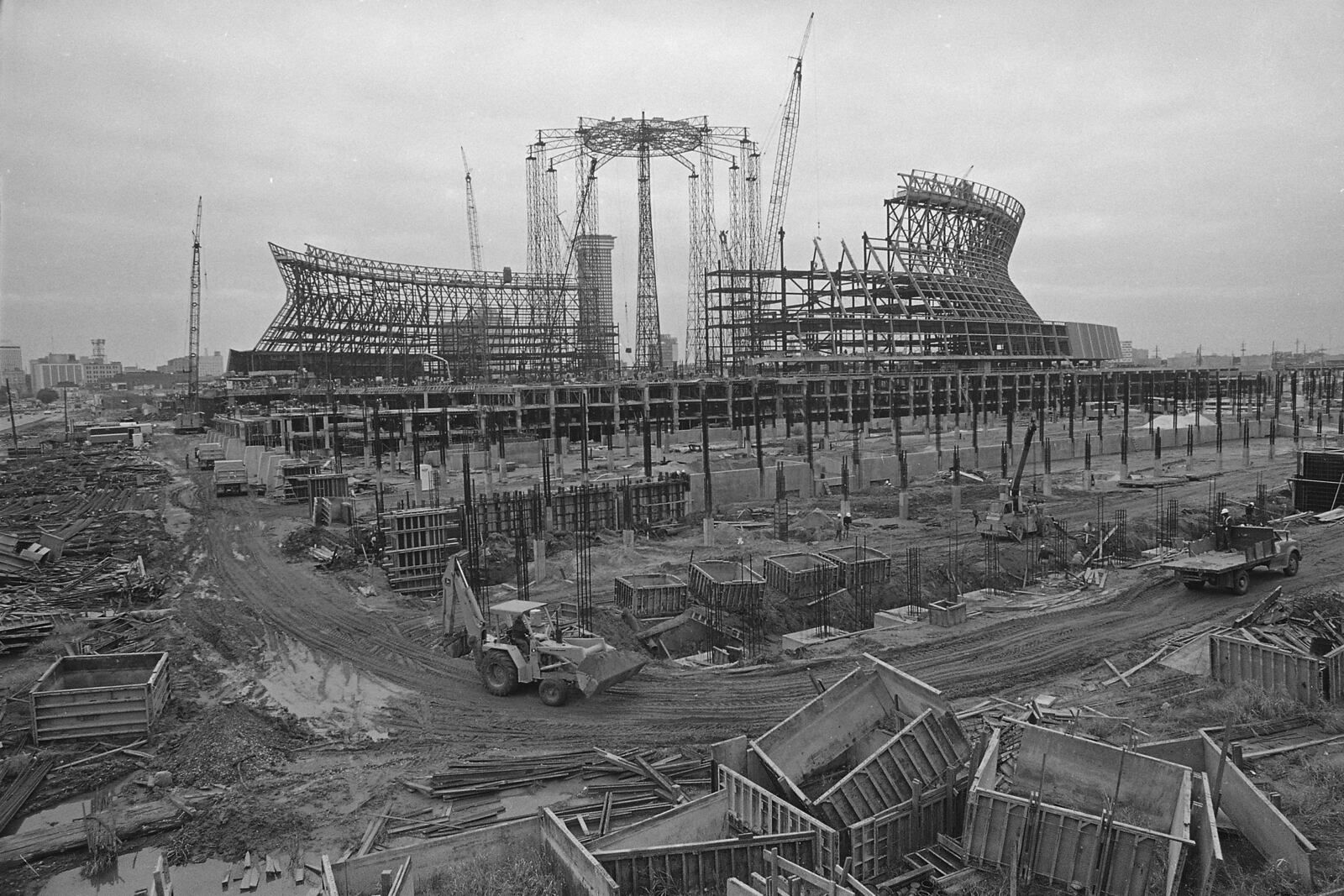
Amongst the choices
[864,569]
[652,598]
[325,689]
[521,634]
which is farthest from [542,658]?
[864,569]

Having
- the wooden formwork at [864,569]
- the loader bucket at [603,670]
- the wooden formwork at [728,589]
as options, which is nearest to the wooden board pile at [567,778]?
the loader bucket at [603,670]

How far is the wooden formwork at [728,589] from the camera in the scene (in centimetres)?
1769

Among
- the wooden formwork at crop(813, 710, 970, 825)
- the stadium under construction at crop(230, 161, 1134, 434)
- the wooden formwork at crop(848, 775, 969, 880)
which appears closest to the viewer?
the wooden formwork at crop(848, 775, 969, 880)

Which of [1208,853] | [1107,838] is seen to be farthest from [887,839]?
[1208,853]

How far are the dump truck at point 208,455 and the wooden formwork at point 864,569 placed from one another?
3649cm

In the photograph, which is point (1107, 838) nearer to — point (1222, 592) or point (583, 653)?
point (583, 653)

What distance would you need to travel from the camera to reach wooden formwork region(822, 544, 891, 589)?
19.3 m

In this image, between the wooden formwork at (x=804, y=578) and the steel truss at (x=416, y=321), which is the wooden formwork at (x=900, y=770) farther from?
the steel truss at (x=416, y=321)

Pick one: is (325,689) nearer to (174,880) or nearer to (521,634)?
(521,634)

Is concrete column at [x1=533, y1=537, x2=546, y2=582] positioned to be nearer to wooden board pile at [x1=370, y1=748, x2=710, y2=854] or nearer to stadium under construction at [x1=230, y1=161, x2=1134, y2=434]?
wooden board pile at [x1=370, y1=748, x2=710, y2=854]

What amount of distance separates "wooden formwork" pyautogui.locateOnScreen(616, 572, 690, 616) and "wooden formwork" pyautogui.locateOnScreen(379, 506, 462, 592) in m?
4.46

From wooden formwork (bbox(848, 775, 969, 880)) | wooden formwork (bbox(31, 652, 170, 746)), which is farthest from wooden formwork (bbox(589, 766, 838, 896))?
wooden formwork (bbox(31, 652, 170, 746))

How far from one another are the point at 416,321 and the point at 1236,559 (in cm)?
8974

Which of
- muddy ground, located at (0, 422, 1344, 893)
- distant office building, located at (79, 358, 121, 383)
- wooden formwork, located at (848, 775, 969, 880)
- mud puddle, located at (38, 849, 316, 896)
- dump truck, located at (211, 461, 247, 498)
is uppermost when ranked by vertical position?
distant office building, located at (79, 358, 121, 383)
